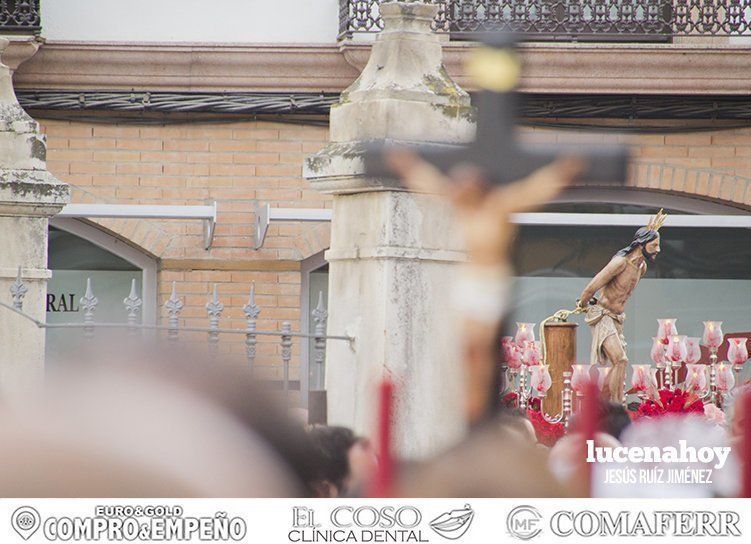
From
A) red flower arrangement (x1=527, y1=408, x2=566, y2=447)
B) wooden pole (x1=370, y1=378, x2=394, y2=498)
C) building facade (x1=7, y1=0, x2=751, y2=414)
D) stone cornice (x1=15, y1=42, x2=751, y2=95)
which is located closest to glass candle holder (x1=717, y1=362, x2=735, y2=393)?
red flower arrangement (x1=527, y1=408, x2=566, y2=447)

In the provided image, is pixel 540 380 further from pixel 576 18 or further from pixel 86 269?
pixel 86 269

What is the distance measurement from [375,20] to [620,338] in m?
4.25

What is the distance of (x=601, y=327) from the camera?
6621 mm

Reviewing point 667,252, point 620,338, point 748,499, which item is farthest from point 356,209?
point 667,252

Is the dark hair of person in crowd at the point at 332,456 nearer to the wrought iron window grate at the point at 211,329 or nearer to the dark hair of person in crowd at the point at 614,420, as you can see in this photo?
the wrought iron window grate at the point at 211,329

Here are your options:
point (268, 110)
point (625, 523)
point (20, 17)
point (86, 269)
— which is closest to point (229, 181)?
point (268, 110)

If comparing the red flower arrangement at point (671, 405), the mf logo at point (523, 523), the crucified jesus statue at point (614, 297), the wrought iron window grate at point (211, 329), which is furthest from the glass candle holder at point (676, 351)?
the mf logo at point (523, 523)

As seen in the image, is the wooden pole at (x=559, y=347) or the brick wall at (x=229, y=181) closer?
the wooden pole at (x=559, y=347)

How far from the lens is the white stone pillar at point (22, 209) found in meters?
5.20

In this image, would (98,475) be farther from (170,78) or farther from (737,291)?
(737,291)

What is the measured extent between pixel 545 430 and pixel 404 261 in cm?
81

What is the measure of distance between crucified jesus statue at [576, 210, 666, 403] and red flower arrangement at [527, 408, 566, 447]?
1689 mm

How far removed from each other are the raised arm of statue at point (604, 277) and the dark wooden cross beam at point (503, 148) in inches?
92.9

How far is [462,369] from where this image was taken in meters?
4.23
